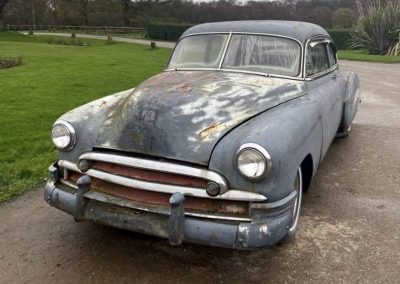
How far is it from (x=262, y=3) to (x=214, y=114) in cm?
5261

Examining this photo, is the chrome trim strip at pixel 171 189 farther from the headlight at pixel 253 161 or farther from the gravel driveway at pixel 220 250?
the gravel driveway at pixel 220 250

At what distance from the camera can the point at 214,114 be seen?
3137mm

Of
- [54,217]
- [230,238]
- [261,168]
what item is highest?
[261,168]

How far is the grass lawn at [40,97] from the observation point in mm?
5098

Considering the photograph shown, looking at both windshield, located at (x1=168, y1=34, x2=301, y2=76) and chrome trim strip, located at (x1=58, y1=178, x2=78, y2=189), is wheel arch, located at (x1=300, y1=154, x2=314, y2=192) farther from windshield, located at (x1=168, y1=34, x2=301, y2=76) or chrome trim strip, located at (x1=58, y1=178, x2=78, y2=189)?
chrome trim strip, located at (x1=58, y1=178, x2=78, y2=189)

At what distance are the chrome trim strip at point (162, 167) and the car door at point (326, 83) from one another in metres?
1.58

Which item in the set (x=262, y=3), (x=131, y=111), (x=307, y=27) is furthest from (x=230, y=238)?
(x=262, y=3)

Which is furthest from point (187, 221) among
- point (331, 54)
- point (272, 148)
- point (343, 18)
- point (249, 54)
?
point (343, 18)

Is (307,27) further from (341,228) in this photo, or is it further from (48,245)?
(48,245)

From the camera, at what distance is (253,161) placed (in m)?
2.72

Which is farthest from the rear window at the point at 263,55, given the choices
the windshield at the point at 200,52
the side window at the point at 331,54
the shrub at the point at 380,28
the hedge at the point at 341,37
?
the hedge at the point at 341,37

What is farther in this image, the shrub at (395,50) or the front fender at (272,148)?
the shrub at (395,50)

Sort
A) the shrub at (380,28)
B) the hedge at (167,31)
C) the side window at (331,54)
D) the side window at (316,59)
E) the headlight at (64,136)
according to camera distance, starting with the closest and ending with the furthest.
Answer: the headlight at (64,136), the side window at (316,59), the side window at (331,54), the shrub at (380,28), the hedge at (167,31)

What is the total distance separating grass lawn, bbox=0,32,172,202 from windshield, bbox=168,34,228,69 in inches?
81.6
